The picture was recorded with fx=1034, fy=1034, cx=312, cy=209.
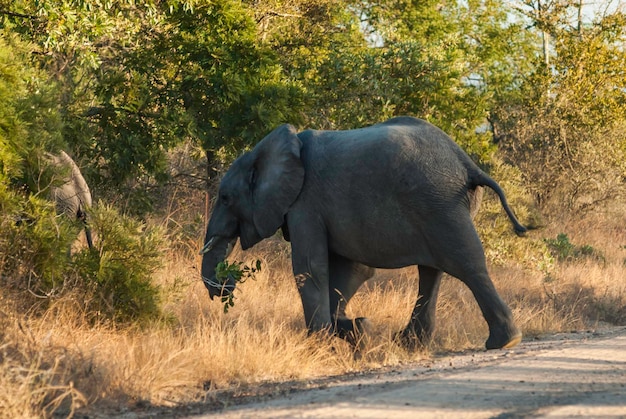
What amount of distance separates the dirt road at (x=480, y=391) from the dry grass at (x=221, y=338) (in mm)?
666

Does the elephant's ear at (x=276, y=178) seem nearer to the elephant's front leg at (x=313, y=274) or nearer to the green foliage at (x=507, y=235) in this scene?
the elephant's front leg at (x=313, y=274)

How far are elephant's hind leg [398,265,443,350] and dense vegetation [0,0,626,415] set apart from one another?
1972 mm

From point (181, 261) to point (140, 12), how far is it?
12.9ft

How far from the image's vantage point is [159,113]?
12914mm

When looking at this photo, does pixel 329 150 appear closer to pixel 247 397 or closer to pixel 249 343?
pixel 249 343

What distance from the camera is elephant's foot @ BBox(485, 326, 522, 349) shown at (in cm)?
888

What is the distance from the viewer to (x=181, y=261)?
11711 millimetres

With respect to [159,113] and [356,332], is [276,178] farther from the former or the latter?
[159,113]

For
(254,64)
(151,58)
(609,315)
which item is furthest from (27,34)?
(609,315)

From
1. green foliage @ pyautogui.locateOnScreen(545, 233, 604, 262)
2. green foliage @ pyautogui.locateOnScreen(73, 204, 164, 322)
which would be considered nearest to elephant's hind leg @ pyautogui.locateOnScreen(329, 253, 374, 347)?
green foliage @ pyautogui.locateOnScreen(73, 204, 164, 322)

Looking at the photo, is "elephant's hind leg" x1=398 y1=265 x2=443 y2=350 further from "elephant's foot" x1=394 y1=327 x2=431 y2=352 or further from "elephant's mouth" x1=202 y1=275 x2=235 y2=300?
"elephant's mouth" x1=202 y1=275 x2=235 y2=300

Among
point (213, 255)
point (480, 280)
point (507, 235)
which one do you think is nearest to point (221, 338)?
point (213, 255)

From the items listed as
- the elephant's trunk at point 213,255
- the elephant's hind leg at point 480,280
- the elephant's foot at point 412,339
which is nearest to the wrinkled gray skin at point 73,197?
the elephant's trunk at point 213,255

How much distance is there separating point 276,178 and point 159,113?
13.7 ft
